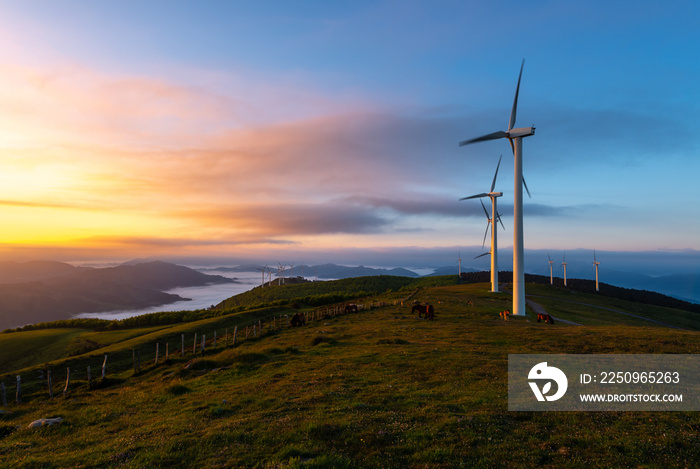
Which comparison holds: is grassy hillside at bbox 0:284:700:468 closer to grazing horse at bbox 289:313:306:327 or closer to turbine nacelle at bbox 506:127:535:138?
grazing horse at bbox 289:313:306:327

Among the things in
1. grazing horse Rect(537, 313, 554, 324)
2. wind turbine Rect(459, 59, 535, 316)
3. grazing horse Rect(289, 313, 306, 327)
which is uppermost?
wind turbine Rect(459, 59, 535, 316)

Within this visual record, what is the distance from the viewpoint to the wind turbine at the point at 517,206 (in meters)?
55.2

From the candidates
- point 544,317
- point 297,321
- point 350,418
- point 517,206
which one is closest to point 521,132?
point 517,206

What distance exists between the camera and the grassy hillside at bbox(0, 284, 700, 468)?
11.6 meters

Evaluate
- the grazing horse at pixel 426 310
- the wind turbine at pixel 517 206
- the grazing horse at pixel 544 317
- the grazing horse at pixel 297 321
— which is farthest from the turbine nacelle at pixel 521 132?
the grazing horse at pixel 297 321

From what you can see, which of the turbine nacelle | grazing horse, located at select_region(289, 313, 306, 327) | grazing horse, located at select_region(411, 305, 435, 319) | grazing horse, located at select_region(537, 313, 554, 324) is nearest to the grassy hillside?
→ grazing horse, located at select_region(411, 305, 435, 319)

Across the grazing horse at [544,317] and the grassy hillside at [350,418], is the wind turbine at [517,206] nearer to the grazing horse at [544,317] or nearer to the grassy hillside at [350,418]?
the grazing horse at [544,317]

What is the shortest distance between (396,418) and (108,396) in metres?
25.2

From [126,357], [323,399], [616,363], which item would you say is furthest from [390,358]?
[126,357]

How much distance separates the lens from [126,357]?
51.5m

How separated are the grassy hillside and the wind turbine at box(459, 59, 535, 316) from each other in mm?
22724

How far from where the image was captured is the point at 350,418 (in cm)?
1491

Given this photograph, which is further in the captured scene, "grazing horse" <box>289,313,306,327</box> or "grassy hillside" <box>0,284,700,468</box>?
"grazing horse" <box>289,313,306,327</box>

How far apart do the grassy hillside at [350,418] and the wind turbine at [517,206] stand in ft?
74.6
